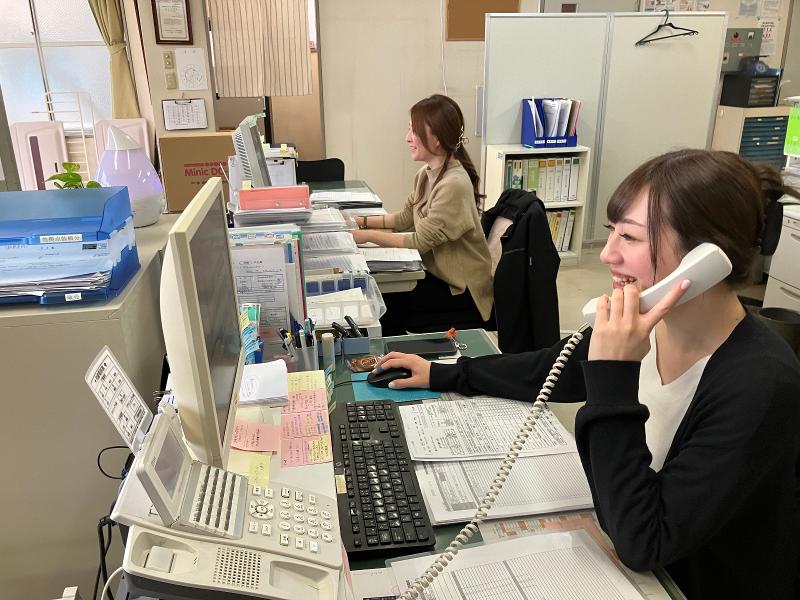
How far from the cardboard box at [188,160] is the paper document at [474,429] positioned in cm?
340

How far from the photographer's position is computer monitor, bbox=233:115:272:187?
92.2 inches

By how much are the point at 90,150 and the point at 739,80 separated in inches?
207

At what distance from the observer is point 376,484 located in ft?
3.82

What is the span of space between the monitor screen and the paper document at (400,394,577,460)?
44 centimetres

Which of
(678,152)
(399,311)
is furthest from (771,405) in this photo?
(399,311)

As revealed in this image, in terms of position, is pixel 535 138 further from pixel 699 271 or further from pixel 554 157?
→ pixel 699 271

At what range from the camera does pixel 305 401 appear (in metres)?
1.28

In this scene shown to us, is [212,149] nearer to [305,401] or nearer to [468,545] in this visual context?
[305,401]

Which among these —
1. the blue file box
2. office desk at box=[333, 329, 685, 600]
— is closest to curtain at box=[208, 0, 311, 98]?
the blue file box

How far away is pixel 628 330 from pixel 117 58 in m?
4.99

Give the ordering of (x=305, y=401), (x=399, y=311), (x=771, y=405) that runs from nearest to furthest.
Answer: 1. (x=771, y=405)
2. (x=305, y=401)
3. (x=399, y=311)

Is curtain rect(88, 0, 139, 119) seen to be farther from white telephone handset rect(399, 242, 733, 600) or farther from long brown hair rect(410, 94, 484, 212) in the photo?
white telephone handset rect(399, 242, 733, 600)

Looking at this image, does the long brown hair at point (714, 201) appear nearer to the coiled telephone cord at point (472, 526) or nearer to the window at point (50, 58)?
the coiled telephone cord at point (472, 526)

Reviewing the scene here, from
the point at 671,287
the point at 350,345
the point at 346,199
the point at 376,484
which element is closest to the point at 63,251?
the point at 376,484
